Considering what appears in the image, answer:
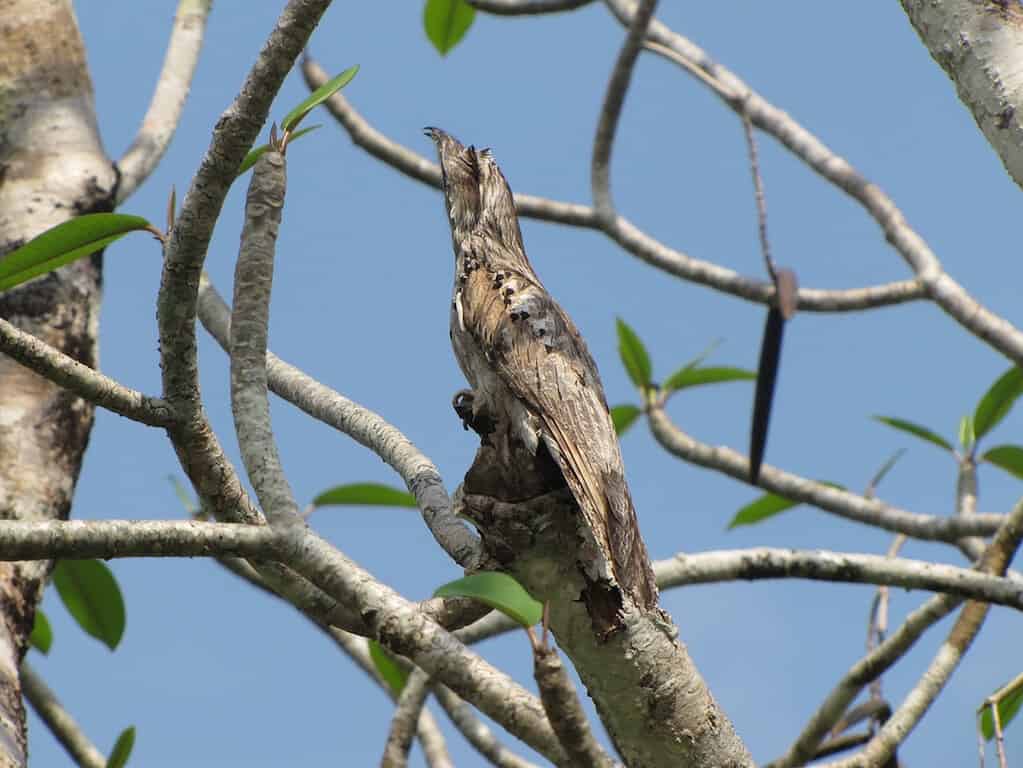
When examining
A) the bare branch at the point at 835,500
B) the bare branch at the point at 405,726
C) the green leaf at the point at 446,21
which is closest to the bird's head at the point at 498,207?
the bare branch at the point at 405,726

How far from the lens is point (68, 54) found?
2943 millimetres

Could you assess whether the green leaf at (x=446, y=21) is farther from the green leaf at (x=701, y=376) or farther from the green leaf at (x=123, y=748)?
the green leaf at (x=123, y=748)

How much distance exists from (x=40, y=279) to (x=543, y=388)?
4.78 ft

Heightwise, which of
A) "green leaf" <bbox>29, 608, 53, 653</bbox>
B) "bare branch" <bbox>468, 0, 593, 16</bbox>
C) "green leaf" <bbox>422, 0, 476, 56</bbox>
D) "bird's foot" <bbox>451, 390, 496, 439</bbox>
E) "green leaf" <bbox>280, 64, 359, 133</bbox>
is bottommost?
"bird's foot" <bbox>451, 390, 496, 439</bbox>

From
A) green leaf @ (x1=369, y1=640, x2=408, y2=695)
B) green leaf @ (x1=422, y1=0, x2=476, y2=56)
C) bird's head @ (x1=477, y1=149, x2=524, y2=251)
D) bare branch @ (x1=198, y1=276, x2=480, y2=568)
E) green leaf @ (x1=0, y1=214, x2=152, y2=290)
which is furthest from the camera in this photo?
green leaf @ (x1=422, y1=0, x2=476, y2=56)

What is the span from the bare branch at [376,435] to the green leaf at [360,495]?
1236 mm

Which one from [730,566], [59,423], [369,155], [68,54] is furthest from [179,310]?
[369,155]

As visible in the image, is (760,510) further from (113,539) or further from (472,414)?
(113,539)

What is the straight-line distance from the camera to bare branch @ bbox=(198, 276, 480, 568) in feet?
5.35

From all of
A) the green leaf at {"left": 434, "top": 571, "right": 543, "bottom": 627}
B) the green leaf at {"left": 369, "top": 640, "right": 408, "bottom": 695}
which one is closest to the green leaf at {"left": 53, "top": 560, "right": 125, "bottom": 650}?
the green leaf at {"left": 369, "top": 640, "right": 408, "bottom": 695}

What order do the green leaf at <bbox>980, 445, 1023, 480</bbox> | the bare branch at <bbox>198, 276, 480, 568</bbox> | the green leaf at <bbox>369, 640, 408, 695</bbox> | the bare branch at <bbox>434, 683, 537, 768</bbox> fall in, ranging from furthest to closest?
the green leaf at <bbox>980, 445, 1023, 480</bbox> → the green leaf at <bbox>369, 640, 408, 695</bbox> → the bare branch at <bbox>434, 683, 537, 768</bbox> → the bare branch at <bbox>198, 276, 480, 568</bbox>

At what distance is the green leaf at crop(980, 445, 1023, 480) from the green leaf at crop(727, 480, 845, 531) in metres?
0.60

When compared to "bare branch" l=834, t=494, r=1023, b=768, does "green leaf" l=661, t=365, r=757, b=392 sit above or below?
above

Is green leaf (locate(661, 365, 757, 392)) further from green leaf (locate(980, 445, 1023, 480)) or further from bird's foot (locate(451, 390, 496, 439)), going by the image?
bird's foot (locate(451, 390, 496, 439))
